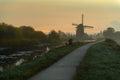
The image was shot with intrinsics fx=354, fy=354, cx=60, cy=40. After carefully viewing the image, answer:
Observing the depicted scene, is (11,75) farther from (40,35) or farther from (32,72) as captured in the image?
(40,35)

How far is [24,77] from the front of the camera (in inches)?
766

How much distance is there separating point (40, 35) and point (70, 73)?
130257 mm

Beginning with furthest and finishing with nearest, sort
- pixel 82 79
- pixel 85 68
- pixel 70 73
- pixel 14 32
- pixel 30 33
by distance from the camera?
1. pixel 30 33
2. pixel 14 32
3. pixel 85 68
4. pixel 70 73
5. pixel 82 79

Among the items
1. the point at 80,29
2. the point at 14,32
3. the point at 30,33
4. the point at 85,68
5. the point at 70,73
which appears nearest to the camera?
the point at 70,73

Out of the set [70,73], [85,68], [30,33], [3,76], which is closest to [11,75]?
[3,76]

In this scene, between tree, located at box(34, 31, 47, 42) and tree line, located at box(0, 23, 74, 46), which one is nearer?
tree line, located at box(0, 23, 74, 46)

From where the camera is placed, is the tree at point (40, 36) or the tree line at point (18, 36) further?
the tree at point (40, 36)

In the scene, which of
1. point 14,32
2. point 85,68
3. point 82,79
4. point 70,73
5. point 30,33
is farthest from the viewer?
point 30,33

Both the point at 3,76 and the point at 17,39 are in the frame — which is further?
the point at 17,39

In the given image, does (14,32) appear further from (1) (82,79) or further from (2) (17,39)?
(1) (82,79)

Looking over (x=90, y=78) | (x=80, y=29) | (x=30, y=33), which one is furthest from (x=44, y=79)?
(x=30, y=33)

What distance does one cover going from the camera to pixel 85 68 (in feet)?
76.7

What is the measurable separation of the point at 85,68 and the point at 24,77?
5360 mm

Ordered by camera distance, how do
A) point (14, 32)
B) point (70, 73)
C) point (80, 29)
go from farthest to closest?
point (14, 32) < point (80, 29) < point (70, 73)
